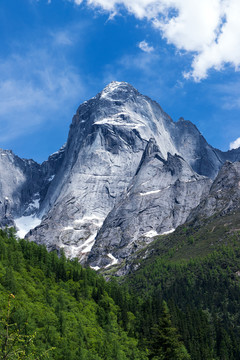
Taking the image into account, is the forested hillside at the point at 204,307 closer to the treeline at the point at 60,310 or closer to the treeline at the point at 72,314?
the treeline at the point at 72,314

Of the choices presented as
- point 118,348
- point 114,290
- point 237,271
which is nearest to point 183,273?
point 237,271

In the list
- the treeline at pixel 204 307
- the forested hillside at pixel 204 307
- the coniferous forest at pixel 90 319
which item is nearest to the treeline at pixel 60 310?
the coniferous forest at pixel 90 319

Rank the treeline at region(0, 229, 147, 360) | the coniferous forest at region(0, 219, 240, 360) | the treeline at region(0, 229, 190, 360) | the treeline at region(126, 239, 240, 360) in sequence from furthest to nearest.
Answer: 1. the treeline at region(126, 239, 240, 360)
2. the treeline at region(0, 229, 147, 360)
3. the coniferous forest at region(0, 219, 240, 360)
4. the treeline at region(0, 229, 190, 360)

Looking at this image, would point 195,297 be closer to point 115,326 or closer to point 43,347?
point 115,326

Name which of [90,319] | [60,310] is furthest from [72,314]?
[90,319]

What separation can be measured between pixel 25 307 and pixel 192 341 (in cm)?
4423

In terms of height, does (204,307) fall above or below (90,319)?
below

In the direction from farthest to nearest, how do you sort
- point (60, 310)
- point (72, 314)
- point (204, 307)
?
point (204, 307) < point (72, 314) < point (60, 310)

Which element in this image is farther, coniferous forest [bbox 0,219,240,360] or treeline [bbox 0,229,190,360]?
→ coniferous forest [bbox 0,219,240,360]

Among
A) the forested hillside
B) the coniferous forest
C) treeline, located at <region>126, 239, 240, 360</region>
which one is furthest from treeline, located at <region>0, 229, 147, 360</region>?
the forested hillside

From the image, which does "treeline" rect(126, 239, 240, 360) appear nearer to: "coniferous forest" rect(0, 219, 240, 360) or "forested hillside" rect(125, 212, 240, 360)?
"forested hillside" rect(125, 212, 240, 360)

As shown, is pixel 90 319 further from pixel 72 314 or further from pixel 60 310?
pixel 60 310

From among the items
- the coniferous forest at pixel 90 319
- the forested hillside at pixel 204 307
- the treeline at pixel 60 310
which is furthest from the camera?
the forested hillside at pixel 204 307

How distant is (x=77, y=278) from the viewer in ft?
367
